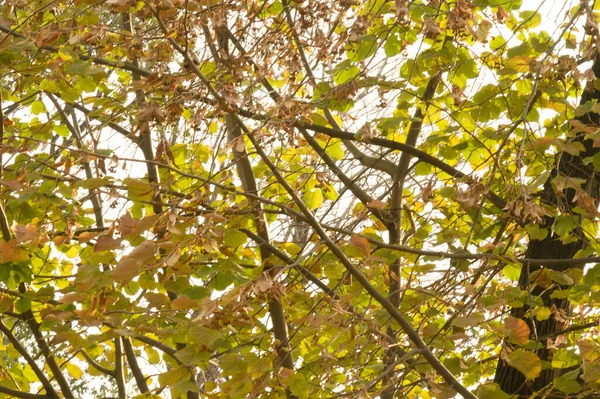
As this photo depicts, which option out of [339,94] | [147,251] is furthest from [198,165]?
[147,251]

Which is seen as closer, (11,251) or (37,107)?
(11,251)

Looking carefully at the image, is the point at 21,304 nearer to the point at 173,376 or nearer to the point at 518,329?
the point at 173,376

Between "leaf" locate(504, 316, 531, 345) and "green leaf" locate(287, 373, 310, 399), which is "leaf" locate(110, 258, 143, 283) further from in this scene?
"leaf" locate(504, 316, 531, 345)

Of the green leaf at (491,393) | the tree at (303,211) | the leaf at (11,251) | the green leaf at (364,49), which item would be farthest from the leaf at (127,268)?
the green leaf at (364,49)

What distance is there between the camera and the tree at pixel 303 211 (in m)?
2.80

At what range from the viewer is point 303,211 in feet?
9.48

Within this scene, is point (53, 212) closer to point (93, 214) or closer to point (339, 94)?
point (93, 214)

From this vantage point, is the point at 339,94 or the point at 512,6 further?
the point at 512,6

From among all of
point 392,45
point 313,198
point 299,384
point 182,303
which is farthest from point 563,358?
point 182,303

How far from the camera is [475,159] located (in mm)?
4469

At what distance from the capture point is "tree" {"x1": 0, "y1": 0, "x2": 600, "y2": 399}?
2.80 m

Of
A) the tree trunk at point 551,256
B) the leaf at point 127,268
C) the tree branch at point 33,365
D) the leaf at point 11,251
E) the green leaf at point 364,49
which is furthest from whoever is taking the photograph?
the tree branch at point 33,365

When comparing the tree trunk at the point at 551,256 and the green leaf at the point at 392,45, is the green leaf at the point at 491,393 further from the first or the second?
the green leaf at the point at 392,45

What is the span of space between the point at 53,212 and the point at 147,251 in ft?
7.39
